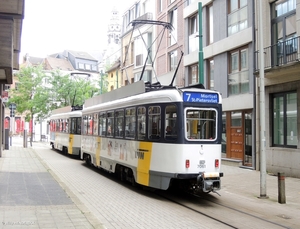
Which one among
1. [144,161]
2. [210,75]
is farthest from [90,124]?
[210,75]

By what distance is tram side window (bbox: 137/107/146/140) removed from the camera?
11383 mm

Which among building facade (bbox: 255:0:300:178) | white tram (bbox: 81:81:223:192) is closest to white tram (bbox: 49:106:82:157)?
building facade (bbox: 255:0:300:178)

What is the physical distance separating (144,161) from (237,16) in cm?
1169

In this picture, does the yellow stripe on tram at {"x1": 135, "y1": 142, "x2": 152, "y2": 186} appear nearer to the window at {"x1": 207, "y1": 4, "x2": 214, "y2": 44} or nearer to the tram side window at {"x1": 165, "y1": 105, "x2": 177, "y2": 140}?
the tram side window at {"x1": 165, "y1": 105, "x2": 177, "y2": 140}

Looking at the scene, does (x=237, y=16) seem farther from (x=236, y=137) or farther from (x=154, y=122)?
(x=154, y=122)

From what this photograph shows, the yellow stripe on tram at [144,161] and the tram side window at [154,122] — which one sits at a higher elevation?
the tram side window at [154,122]

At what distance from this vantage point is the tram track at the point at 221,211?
7.94 meters

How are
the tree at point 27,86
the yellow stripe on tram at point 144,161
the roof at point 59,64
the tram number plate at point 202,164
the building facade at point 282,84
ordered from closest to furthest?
the tram number plate at point 202,164 < the yellow stripe on tram at point 144,161 < the building facade at point 282,84 < the tree at point 27,86 < the roof at point 59,64

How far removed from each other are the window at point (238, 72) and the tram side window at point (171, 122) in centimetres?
956

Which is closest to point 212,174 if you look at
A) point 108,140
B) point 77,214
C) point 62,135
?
point 77,214

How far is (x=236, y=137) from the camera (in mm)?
19750

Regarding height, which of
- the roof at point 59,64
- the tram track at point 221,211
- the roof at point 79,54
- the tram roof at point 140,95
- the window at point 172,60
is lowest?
the tram track at point 221,211

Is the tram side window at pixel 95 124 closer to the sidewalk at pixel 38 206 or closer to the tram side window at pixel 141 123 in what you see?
the sidewalk at pixel 38 206

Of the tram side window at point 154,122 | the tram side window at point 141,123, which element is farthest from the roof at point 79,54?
the tram side window at point 154,122
